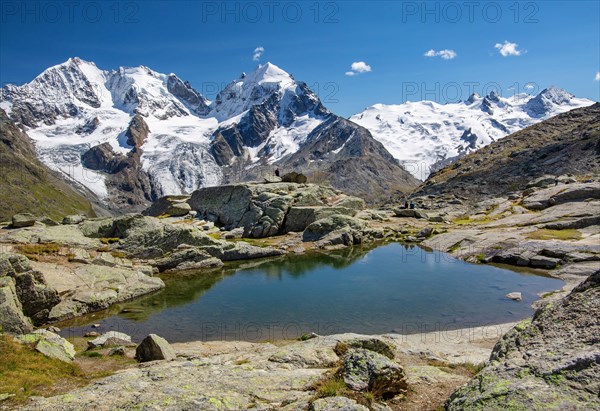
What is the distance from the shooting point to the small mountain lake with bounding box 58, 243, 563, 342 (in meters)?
32.3

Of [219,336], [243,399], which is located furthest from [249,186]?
[243,399]

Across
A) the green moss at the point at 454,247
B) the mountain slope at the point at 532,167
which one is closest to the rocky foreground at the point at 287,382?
the green moss at the point at 454,247

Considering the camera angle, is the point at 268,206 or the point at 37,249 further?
the point at 268,206

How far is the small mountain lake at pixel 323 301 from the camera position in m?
32.3

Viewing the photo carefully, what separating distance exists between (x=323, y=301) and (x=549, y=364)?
96.3ft

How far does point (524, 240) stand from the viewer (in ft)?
174

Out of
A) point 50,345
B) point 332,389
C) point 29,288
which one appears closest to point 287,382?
point 332,389

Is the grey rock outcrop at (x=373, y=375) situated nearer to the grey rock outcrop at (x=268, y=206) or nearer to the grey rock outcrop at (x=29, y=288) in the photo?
the grey rock outcrop at (x=29, y=288)

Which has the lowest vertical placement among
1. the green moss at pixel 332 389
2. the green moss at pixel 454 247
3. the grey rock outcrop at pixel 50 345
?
the grey rock outcrop at pixel 50 345

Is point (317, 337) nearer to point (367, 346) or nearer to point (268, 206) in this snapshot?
point (367, 346)

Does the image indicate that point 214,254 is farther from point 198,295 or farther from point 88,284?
point 88,284

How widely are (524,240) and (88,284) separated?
4970 cm

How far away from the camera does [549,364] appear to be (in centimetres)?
1073

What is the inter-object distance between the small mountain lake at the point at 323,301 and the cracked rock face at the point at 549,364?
63.4 ft
